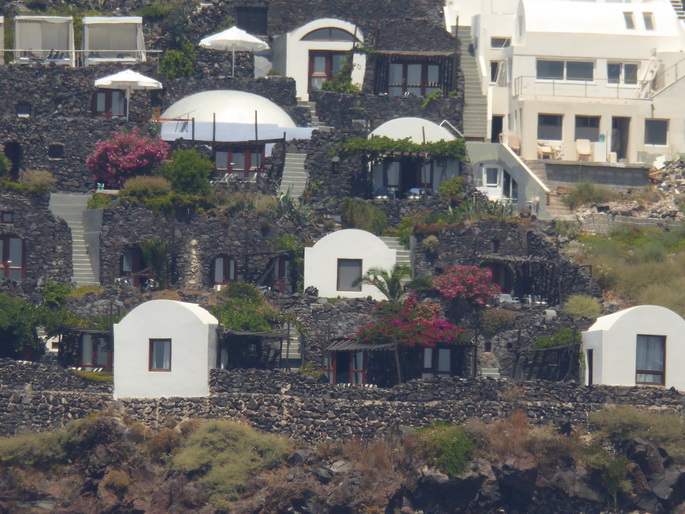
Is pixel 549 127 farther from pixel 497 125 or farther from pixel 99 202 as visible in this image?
pixel 99 202

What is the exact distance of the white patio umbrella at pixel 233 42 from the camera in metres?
91.4

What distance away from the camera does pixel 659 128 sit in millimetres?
90188

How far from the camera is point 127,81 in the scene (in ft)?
288

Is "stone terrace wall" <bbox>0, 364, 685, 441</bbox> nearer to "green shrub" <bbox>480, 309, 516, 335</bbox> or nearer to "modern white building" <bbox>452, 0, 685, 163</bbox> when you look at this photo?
"green shrub" <bbox>480, 309, 516, 335</bbox>

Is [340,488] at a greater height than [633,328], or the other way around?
[633,328]

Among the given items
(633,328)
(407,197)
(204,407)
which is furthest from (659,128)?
(204,407)

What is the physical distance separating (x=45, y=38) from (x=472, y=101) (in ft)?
56.3

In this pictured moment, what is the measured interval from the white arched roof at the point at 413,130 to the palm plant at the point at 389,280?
883cm

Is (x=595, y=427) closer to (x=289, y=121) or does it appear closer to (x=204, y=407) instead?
(x=204, y=407)

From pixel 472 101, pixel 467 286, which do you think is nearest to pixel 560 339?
pixel 467 286

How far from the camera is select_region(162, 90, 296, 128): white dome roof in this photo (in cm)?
8744

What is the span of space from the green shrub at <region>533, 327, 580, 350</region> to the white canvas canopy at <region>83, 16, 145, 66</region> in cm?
2520

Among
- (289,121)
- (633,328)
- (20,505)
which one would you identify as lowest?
(20,505)

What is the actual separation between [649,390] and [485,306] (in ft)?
26.1
